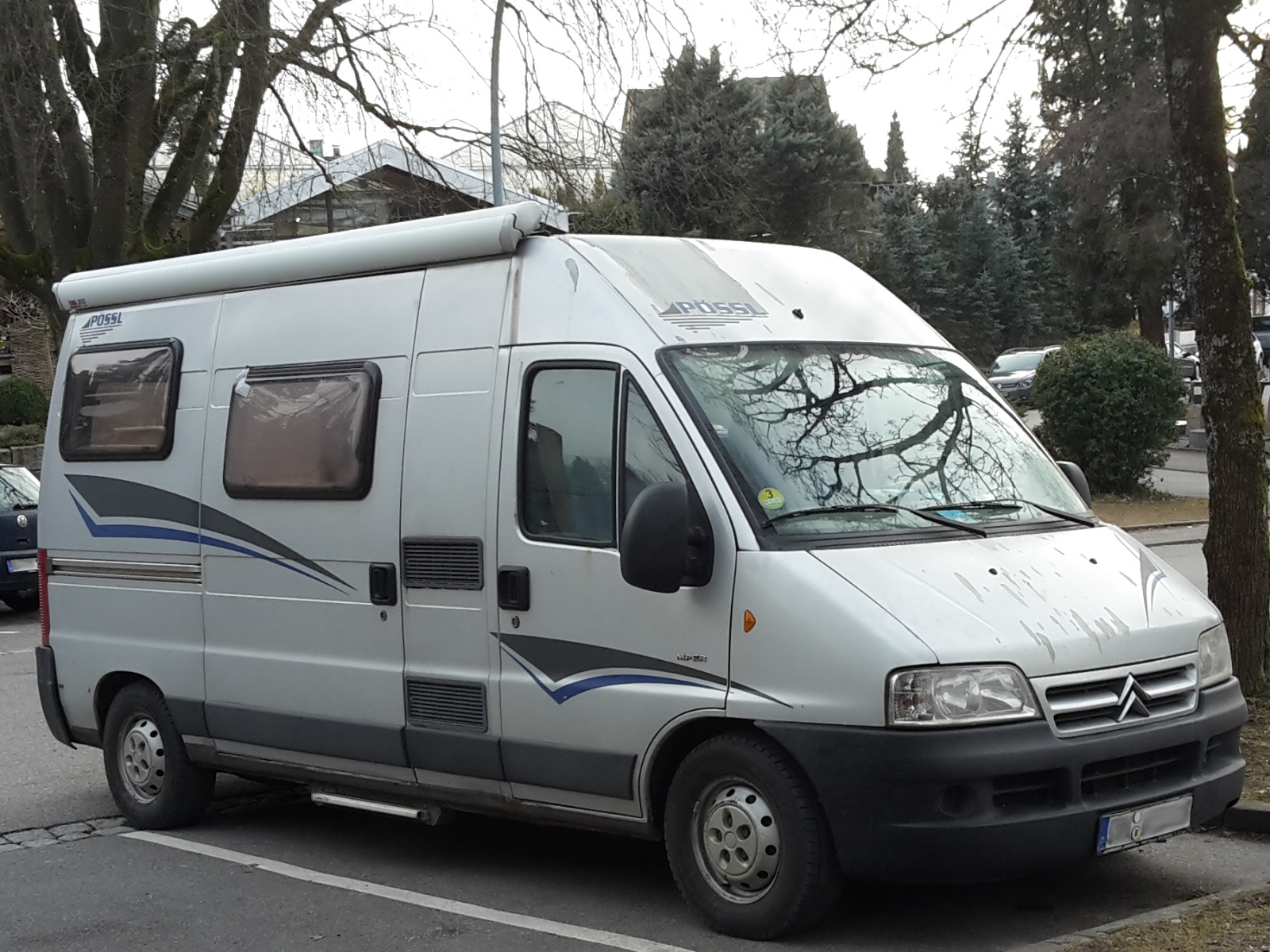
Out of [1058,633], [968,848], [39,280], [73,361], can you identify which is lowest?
[968,848]

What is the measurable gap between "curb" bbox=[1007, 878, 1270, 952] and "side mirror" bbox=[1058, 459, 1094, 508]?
156cm

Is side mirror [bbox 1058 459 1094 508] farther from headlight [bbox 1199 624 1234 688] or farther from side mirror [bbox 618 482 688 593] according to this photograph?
side mirror [bbox 618 482 688 593]

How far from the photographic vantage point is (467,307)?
6.75 m

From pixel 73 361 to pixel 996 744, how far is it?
220 inches

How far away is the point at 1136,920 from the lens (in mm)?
5582

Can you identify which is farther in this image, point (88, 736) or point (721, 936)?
point (88, 736)

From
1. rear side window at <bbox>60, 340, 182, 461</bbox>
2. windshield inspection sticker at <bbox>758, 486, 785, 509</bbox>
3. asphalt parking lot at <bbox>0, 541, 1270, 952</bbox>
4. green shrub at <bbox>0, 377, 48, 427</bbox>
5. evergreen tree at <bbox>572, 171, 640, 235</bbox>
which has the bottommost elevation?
asphalt parking lot at <bbox>0, 541, 1270, 952</bbox>

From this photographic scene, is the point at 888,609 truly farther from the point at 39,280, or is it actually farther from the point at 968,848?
the point at 39,280

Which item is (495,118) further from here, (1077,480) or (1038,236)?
(1038,236)

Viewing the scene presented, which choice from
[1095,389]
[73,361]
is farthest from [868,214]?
[73,361]

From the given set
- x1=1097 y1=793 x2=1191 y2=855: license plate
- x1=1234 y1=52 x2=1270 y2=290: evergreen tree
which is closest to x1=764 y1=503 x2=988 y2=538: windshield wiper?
x1=1097 y1=793 x2=1191 y2=855: license plate

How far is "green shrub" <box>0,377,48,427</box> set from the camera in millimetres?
36406

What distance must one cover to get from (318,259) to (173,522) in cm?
152

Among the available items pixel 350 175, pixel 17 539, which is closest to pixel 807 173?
pixel 350 175
